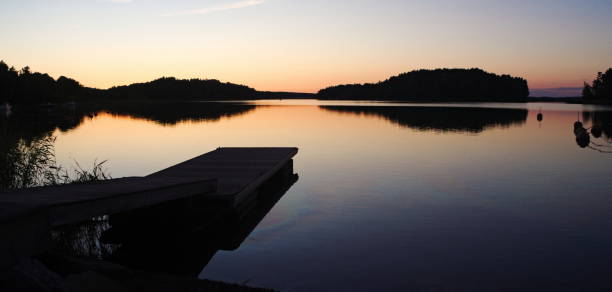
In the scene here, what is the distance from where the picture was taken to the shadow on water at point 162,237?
8.81 m

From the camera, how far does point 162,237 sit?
31.8 feet

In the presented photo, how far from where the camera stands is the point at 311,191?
15.8m

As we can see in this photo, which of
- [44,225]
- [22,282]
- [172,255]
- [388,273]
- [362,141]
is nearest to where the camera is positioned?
[22,282]

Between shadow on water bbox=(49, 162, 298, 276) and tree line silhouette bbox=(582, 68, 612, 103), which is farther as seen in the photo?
tree line silhouette bbox=(582, 68, 612, 103)

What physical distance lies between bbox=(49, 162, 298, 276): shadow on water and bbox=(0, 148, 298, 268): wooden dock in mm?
427

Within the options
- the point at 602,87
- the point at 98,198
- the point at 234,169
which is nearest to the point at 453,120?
the point at 234,169

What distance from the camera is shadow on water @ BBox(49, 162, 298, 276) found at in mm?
8812

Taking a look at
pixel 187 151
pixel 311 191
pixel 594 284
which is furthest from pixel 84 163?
pixel 594 284

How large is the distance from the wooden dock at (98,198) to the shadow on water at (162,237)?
0.43 metres

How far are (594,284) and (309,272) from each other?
185 inches

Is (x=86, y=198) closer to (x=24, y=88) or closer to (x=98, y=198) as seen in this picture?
(x=98, y=198)

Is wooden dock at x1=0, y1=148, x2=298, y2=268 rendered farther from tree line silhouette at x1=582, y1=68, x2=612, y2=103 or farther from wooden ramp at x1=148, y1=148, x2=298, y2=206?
tree line silhouette at x1=582, y1=68, x2=612, y2=103

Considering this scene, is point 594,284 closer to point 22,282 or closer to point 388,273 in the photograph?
point 388,273

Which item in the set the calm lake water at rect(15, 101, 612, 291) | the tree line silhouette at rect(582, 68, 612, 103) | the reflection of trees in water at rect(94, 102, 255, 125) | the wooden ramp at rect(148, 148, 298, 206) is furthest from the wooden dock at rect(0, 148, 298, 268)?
the tree line silhouette at rect(582, 68, 612, 103)
